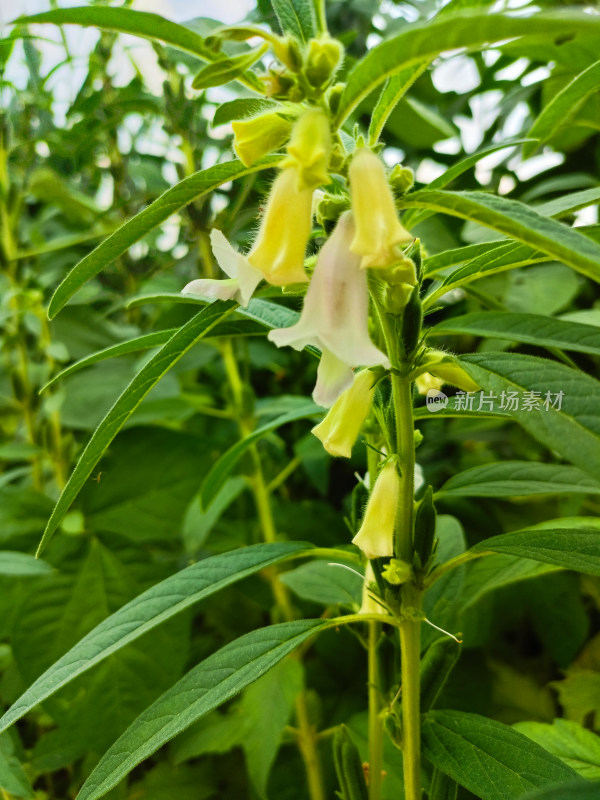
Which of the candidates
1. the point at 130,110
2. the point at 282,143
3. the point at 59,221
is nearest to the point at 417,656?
the point at 282,143

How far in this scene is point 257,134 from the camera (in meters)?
0.34

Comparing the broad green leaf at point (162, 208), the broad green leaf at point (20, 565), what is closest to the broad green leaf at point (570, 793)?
the broad green leaf at point (162, 208)

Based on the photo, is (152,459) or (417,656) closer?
(417,656)

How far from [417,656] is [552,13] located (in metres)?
0.36

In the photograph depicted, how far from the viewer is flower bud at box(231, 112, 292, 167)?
0.34 m

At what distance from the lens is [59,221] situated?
1.43 m

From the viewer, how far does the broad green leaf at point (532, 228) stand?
0.86 feet

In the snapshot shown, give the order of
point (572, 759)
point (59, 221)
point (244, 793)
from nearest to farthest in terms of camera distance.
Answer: point (572, 759) < point (244, 793) < point (59, 221)

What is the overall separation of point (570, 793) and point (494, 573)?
0.32 metres

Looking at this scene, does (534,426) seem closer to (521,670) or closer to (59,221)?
(521,670)

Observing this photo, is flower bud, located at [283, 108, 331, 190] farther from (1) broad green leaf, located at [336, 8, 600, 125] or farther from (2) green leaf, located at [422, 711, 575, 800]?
(2) green leaf, located at [422, 711, 575, 800]

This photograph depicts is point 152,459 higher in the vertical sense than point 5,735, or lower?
higher

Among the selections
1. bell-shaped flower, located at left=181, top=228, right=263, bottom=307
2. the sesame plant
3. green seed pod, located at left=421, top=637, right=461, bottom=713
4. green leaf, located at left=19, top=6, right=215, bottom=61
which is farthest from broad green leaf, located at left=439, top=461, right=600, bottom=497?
green leaf, located at left=19, top=6, right=215, bottom=61

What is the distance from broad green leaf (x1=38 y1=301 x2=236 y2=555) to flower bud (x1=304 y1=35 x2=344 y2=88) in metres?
0.13
